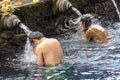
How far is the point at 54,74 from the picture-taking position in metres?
11.1

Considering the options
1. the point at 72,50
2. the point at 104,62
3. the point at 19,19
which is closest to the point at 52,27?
the point at 19,19

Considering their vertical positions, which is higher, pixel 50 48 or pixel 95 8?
pixel 95 8

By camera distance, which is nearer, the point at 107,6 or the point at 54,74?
the point at 54,74

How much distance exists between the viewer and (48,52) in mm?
11516

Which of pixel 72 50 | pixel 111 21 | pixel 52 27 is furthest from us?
pixel 111 21

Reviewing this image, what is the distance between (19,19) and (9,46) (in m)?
0.93

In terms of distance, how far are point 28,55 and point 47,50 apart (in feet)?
6.94

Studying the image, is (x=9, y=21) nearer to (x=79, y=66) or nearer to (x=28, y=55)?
(x=28, y=55)

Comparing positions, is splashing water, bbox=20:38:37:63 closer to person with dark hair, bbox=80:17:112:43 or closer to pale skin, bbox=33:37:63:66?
pale skin, bbox=33:37:63:66

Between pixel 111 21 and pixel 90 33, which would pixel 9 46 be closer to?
pixel 90 33

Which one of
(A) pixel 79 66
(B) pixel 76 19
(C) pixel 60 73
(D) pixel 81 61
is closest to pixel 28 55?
(D) pixel 81 61

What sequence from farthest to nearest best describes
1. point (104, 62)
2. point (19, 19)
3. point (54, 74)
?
1. point (19, 19)
2. point (104, 62)
3. point (54, 74)

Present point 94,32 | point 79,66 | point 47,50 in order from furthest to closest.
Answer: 1. point 94,32
2. point 79,66
3. point 47,50

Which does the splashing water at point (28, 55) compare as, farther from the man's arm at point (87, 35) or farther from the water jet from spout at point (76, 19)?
the water jet from spout at point (76, 19)
